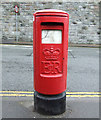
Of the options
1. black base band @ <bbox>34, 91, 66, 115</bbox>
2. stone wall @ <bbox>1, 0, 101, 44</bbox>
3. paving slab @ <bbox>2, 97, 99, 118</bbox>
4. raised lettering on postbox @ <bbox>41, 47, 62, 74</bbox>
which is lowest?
paving slab @ <bbox>2, 97, 99, 118</bbox>

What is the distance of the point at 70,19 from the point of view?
12.7 m

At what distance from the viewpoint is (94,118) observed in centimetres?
249

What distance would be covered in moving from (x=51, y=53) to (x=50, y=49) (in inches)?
2.5

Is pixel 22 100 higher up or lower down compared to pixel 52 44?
lower down

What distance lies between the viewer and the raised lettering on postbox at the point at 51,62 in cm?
226

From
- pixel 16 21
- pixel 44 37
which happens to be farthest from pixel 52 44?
pixel 16 21

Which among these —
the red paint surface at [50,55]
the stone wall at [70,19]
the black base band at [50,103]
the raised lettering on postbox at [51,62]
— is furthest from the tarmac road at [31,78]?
the stone wall at [70,19]

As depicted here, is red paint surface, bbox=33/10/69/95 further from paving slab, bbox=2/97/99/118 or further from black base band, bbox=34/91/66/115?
paving slab, bbox=2/97/99/118

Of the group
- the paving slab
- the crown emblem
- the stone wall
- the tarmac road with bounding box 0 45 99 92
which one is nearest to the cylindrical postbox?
the crown emblem

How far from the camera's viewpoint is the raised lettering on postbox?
2.26m

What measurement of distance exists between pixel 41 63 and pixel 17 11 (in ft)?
37.2

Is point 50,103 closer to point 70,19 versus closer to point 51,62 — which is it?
point 51,62

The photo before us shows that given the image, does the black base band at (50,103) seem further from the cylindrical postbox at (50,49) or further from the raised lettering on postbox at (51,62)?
the raised lettering on postbox at (51,62)

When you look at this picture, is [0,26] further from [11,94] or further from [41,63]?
[41,63]
